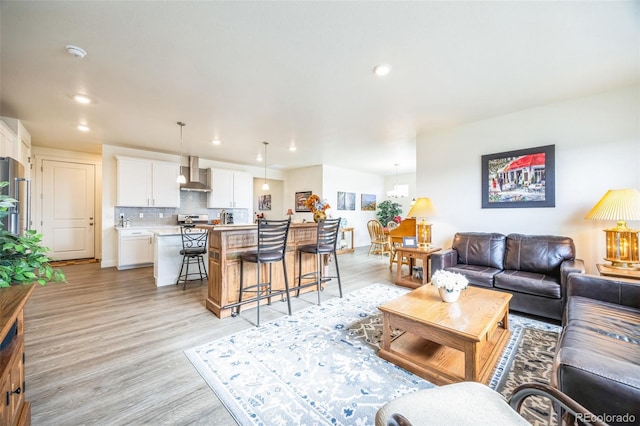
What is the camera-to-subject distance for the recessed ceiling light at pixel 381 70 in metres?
2.49

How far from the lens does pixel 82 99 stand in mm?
3203

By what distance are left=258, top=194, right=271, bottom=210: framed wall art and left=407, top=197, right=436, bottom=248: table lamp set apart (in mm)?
5893

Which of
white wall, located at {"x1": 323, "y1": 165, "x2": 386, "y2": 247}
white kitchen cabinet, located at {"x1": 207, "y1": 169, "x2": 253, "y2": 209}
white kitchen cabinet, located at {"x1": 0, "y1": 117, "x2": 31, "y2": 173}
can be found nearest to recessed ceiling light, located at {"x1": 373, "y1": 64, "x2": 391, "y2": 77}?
white kitchen cabinet, located at {"x1": 0, "y1": 117, "x2": 31, "y2": 173}

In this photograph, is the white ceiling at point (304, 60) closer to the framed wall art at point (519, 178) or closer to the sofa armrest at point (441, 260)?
the framed wall art at point (519, 178)

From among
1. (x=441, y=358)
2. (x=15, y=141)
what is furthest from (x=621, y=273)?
(x=15, y=141)

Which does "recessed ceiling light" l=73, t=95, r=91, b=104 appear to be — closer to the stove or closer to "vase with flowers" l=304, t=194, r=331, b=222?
"vase with flowers" l=304, t=194, r=331, b=222

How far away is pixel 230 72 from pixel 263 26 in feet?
2.61

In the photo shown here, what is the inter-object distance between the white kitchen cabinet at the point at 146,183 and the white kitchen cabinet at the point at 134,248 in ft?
2.04

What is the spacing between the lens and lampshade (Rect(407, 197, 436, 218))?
4008mm

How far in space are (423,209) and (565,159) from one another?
1.79 meters

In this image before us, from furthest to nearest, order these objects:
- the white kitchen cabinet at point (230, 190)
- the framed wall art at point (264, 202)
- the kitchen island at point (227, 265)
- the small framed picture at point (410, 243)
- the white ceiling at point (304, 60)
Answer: the framed wall art at point (264, 202)
the white kitchen cabinet at point (230, 190)
the small framed picture at point (410, 243)
the kitchen island at point (227, 265)
the white ceiling at point (304, 60)

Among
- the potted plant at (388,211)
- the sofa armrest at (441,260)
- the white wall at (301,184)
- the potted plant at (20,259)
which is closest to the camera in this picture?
the potted plant at (20,259)

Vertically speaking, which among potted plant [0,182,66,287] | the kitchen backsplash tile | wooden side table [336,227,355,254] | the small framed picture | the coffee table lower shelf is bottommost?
the coffee table lower shelf

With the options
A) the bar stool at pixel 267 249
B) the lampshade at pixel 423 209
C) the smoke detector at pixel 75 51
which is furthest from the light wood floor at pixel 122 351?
the smoke detector at pixel 75 51
